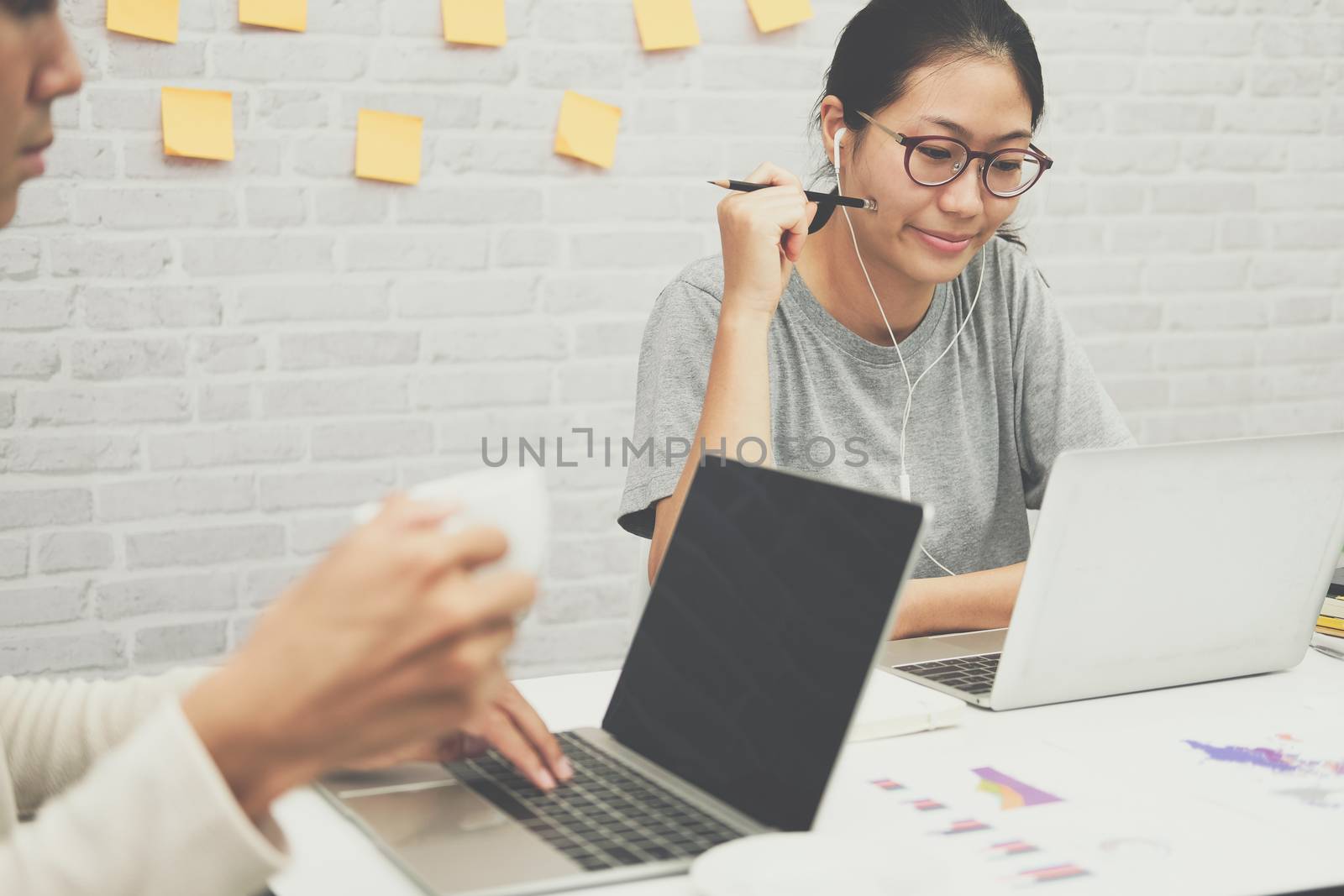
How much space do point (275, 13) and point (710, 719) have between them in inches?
65.3

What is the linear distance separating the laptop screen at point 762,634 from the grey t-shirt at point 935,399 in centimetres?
52

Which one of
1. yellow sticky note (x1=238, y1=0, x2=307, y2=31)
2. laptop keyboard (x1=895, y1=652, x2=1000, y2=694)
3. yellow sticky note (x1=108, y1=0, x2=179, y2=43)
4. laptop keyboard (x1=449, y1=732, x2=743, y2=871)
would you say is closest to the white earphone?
laptop keyboard (x1=895, y1=652, x2=1000, y2=694)

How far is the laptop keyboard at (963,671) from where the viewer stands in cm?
109

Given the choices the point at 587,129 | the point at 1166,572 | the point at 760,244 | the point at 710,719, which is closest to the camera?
the point at 710,719

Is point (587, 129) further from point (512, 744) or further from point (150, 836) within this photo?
point (150, 836)

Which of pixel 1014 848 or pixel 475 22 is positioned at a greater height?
pixel 475 22

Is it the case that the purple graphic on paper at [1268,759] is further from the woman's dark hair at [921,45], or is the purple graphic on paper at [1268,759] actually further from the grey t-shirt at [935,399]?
the woman's dark hair at [921,45]

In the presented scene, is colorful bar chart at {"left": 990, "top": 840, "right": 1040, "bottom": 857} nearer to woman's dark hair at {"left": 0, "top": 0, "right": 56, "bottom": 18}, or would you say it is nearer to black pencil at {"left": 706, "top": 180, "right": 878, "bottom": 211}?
woman's dark hair at {"left": 0, "top": 0, "right": 56, "bottom": 18}

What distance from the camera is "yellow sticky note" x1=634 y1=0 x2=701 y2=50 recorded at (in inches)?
89.8

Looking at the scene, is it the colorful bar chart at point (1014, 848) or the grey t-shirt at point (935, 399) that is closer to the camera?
the colorful bar chart at point (1014, 848)

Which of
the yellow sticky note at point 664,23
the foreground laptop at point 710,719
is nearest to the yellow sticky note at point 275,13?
the yellow sticky note at point 664,23

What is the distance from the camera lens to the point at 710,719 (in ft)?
2.73

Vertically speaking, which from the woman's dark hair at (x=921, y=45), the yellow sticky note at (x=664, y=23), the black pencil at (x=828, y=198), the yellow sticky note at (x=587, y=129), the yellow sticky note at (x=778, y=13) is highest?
the yellow sticky note at (x=778, y=13)

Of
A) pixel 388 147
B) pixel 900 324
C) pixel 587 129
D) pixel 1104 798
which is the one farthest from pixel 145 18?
pixel 1104 798
